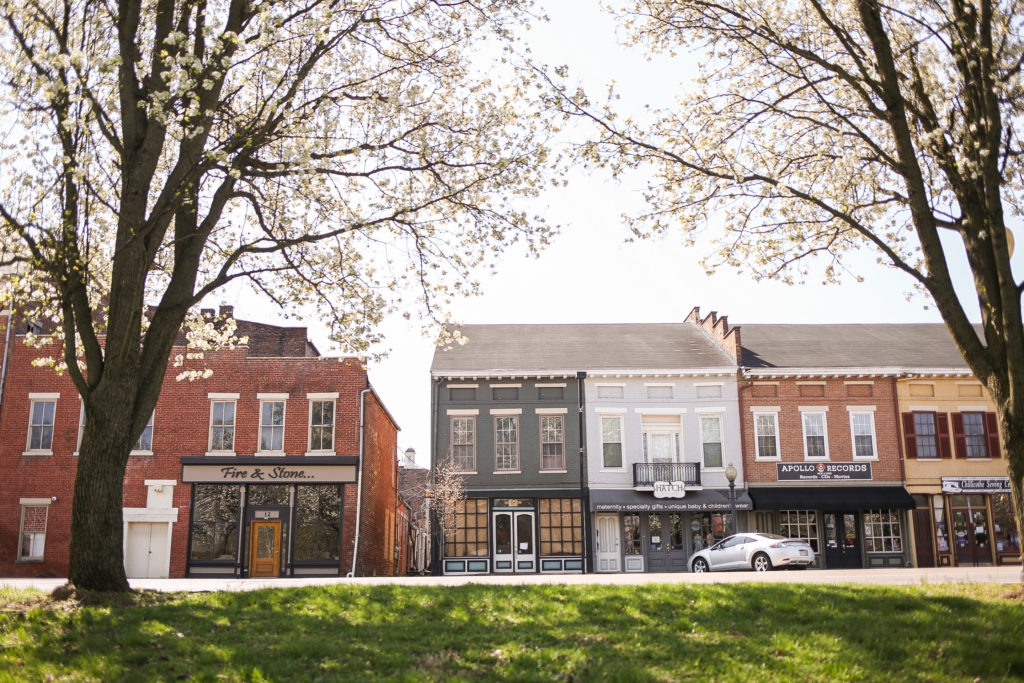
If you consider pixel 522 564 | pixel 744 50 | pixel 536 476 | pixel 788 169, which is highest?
pixel 744 50

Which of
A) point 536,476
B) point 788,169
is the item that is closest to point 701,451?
point 536,476

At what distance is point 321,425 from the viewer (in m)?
31.0

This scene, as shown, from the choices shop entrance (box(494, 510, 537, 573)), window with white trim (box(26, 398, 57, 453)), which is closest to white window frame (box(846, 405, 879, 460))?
shop entrance (box(494, 510, 537, 573))

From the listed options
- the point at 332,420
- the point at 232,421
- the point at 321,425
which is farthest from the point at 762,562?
the point at 232,421

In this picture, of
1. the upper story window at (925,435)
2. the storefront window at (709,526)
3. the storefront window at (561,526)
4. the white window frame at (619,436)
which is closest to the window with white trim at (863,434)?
the upper story window at (925,435)

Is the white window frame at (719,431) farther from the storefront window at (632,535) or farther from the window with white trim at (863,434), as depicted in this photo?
the window with white trim at (863,434)

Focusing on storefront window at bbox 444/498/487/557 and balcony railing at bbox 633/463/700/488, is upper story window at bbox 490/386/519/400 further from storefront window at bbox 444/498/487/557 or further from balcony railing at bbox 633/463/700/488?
balcony railing at bbox 633/463/700/488

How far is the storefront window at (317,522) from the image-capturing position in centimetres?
2998

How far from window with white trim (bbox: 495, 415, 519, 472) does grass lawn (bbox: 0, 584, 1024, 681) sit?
72.2 ft

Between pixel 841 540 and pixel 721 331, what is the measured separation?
30.1ft

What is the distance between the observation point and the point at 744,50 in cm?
1335

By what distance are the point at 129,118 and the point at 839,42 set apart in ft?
34.0

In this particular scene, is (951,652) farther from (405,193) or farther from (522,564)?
(522,564)

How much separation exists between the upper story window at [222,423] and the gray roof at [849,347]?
19229mm
